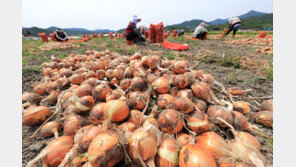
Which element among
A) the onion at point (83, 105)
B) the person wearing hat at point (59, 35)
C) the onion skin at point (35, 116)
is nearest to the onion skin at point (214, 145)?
the onion at point (83, 105)

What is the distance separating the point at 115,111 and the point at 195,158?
105cm

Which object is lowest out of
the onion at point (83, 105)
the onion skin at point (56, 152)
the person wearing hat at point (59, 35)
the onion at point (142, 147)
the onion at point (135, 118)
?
the onion skin at point (56, 152)

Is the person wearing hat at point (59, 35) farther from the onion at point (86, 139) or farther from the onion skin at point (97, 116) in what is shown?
the onion at point (86, 139)

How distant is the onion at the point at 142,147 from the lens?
1167 mm

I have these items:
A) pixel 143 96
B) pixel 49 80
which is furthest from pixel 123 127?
pixel 49 80

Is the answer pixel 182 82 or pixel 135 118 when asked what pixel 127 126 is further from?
pixel 182 82

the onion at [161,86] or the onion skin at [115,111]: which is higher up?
the onion at [161,86]

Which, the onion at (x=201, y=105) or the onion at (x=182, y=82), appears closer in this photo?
the onion at (x=201, y=105)

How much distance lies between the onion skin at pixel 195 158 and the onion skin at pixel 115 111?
0.87m

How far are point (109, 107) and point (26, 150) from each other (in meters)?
1.37

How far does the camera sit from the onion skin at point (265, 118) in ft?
5.92

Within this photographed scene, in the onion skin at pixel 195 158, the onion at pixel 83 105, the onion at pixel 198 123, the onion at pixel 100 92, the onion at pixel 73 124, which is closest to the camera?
the onion skin at pixel 195 158

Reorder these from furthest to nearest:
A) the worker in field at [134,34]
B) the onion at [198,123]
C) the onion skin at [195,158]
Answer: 1. the worker in field at [134,34]
2. the onion at [198,123]
3. the onion skin at [195,158]

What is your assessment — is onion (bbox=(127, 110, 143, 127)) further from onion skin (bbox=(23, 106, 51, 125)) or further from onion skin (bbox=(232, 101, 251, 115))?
onion skin (bbox=(232, 101, 251, 115))
